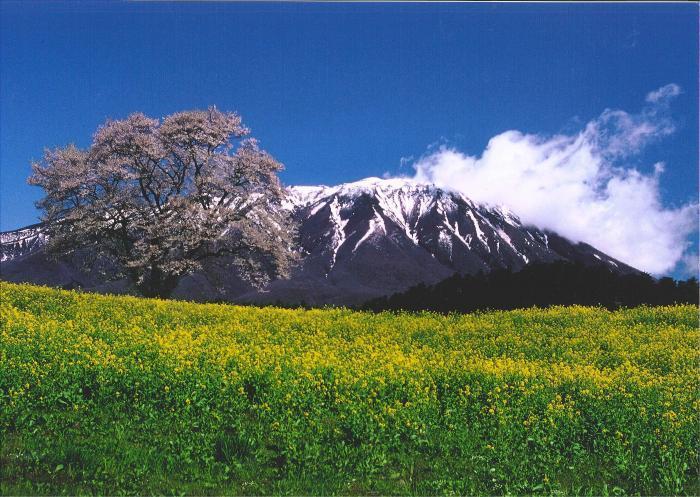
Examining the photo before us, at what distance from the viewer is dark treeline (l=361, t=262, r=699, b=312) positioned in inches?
1178

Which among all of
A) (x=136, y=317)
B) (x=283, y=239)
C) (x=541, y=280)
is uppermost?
(x=283, y=239)

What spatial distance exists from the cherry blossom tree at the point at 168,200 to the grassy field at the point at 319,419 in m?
19.2

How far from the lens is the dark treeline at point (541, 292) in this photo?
29922 mm

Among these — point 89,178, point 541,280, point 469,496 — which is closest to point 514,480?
point 469,496

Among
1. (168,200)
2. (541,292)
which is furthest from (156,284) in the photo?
(541,292)

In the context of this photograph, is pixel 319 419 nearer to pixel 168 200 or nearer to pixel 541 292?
pixel 541 292

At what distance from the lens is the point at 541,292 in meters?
30.6

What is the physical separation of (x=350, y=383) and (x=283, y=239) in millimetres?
27333

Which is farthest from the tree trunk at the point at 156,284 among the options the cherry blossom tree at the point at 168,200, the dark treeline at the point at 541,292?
the dark treeline at the point at 541,292

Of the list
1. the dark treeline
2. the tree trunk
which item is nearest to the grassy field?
the dark treeline

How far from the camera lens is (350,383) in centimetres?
1296

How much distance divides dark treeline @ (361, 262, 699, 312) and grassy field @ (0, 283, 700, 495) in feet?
36.8

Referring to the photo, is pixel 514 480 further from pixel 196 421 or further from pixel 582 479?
pixel 196 421

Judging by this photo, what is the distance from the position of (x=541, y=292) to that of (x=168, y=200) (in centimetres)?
2259
